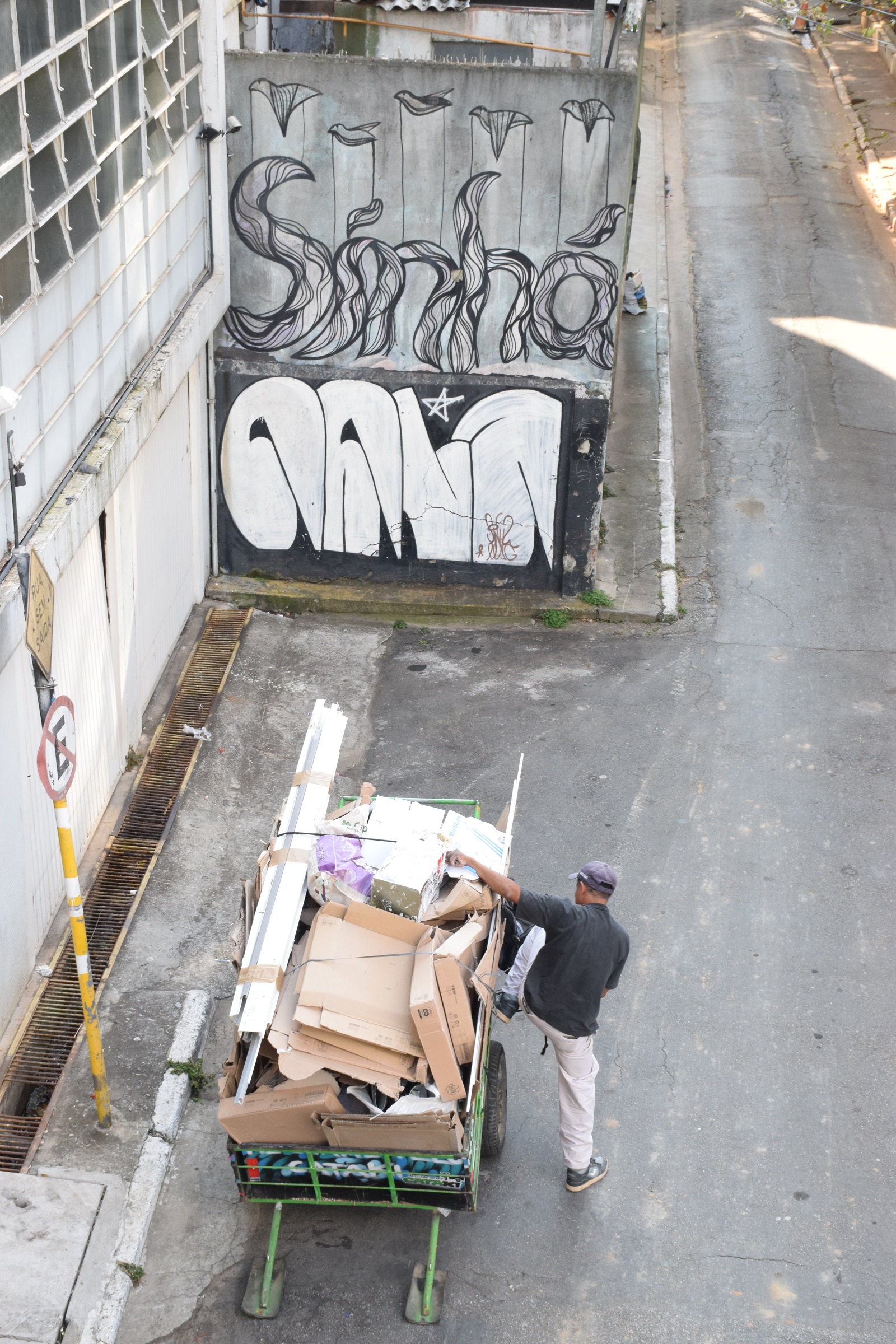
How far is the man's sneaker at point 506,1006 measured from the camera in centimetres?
668

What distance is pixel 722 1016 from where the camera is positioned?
7.71 m

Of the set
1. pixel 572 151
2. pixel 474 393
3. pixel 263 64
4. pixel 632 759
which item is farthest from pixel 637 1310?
pixel 263 64

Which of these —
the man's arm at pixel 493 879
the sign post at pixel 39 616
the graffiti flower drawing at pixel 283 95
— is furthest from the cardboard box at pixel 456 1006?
the graffiti flower drawing at pixel 283 95

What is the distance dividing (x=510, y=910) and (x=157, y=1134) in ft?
7.40

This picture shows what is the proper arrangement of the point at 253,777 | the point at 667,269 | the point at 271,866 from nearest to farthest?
the point at 271,866 < the point at 253,777 < the point at 667,269

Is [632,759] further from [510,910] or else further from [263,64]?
[263,64]

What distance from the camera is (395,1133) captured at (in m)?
5.60

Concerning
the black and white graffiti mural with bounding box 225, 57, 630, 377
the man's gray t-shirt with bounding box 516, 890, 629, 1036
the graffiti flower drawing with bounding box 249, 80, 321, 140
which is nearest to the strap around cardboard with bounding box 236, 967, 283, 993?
the man's gray t-shirt with bounding box 516, 890, 629, 1036

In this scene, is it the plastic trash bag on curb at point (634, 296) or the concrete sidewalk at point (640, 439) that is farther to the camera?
the plastic trash bag on curb at point (634, 296)

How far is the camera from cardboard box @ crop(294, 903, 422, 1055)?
5.84 m

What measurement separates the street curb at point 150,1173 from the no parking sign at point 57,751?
2000 mm

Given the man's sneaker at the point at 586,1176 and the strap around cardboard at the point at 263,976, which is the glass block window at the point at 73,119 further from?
the man's sneaker at the point at 586,1176

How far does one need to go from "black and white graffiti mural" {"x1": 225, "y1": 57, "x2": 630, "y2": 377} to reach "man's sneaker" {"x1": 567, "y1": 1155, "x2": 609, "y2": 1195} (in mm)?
7209

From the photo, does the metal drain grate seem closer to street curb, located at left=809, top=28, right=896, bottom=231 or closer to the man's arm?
the man's arm
